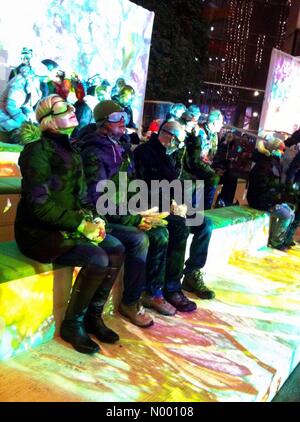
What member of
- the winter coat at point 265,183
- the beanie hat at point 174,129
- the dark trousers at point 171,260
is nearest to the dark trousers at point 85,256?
the dark trousers at point 171,260

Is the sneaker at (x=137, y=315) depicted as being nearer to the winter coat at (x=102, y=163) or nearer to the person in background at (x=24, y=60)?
the winter coat at (x=102, y=163)

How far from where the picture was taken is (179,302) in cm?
350

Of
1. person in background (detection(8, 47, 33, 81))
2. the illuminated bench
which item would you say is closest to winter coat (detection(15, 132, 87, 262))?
the illuminated bench

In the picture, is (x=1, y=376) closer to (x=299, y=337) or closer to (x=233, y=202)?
(x=299, y=337)

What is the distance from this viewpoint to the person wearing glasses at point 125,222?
2.96 m

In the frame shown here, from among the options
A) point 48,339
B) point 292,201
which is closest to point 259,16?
point 292,201

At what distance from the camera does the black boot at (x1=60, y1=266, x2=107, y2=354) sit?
8.62ft

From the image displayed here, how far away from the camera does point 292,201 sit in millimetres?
5969

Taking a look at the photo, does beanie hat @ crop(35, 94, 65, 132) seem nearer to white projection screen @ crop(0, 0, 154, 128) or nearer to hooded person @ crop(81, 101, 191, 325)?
hooded person @ crop(81, 101, 191, 325)

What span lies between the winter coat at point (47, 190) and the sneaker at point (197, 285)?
5.05ft

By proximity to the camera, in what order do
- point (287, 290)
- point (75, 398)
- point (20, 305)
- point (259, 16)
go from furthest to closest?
point (259, 16), point (287, 290), point (20, 305), point (75, 398)

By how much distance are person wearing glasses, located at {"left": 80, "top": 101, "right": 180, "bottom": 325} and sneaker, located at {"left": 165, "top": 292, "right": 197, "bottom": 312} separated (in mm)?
260

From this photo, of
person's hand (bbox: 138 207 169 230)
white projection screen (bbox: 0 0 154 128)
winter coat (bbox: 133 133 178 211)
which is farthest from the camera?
white projection screen (bbox: 0 0 154 128)

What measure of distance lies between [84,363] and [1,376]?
1.48ft
